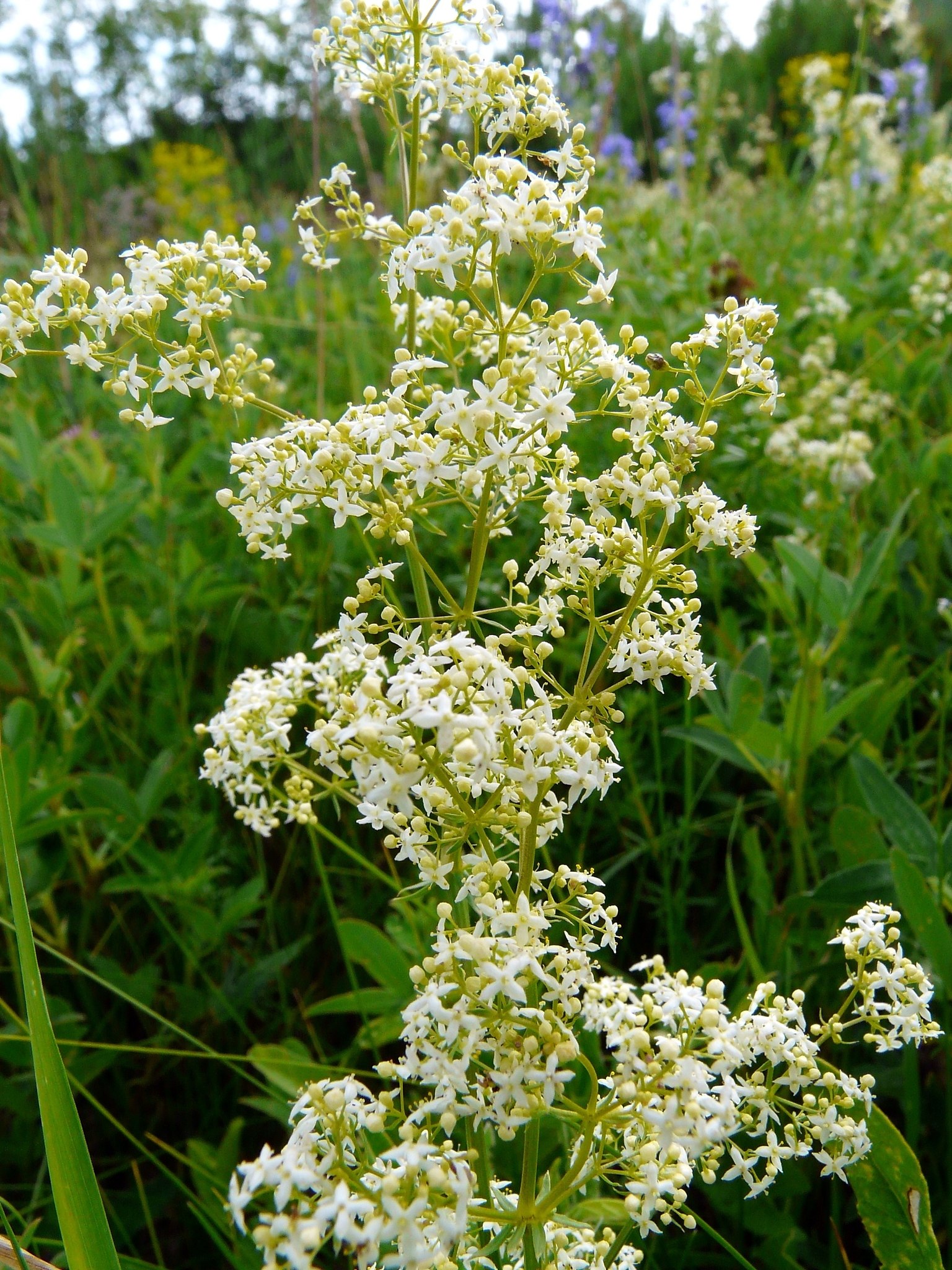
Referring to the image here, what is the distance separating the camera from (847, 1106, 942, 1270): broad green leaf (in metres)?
1.79

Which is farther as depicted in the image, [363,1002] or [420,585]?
[363,1002]

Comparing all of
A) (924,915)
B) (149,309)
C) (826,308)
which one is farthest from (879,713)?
(826,308)

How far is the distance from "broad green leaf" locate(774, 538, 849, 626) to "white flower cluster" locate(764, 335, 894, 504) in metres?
0.72

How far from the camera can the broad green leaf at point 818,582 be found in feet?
10.0

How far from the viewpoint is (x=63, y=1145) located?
153cm

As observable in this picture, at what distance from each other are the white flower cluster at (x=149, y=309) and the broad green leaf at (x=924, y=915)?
161 centimetres

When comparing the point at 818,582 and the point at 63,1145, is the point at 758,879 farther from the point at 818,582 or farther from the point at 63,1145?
the point at 63,1145

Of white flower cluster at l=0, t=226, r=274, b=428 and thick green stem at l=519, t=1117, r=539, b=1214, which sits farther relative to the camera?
white flower cluster at l=0, t=226, r=274, b=428

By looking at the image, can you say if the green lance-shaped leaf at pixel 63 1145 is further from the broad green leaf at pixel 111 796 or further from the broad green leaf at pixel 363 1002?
the broad green leaf at pixel 111 796

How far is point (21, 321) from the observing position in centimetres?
170

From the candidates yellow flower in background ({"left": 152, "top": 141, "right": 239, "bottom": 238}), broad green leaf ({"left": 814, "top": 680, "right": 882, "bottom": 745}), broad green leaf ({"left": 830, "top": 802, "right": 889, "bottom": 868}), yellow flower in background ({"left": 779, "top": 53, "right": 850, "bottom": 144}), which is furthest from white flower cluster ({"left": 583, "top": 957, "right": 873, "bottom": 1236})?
yellow flower in background ({"left": 152, "top": 141, "right": 239, "bottom": 238})

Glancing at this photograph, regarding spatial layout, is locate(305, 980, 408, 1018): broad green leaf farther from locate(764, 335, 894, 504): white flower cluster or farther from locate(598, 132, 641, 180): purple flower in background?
locate(598, 132, 641, 180): purple flower in background

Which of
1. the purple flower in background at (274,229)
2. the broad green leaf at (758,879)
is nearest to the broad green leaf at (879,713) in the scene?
the broad green leaf at (758,879)

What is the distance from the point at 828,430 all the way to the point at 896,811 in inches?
97.0
